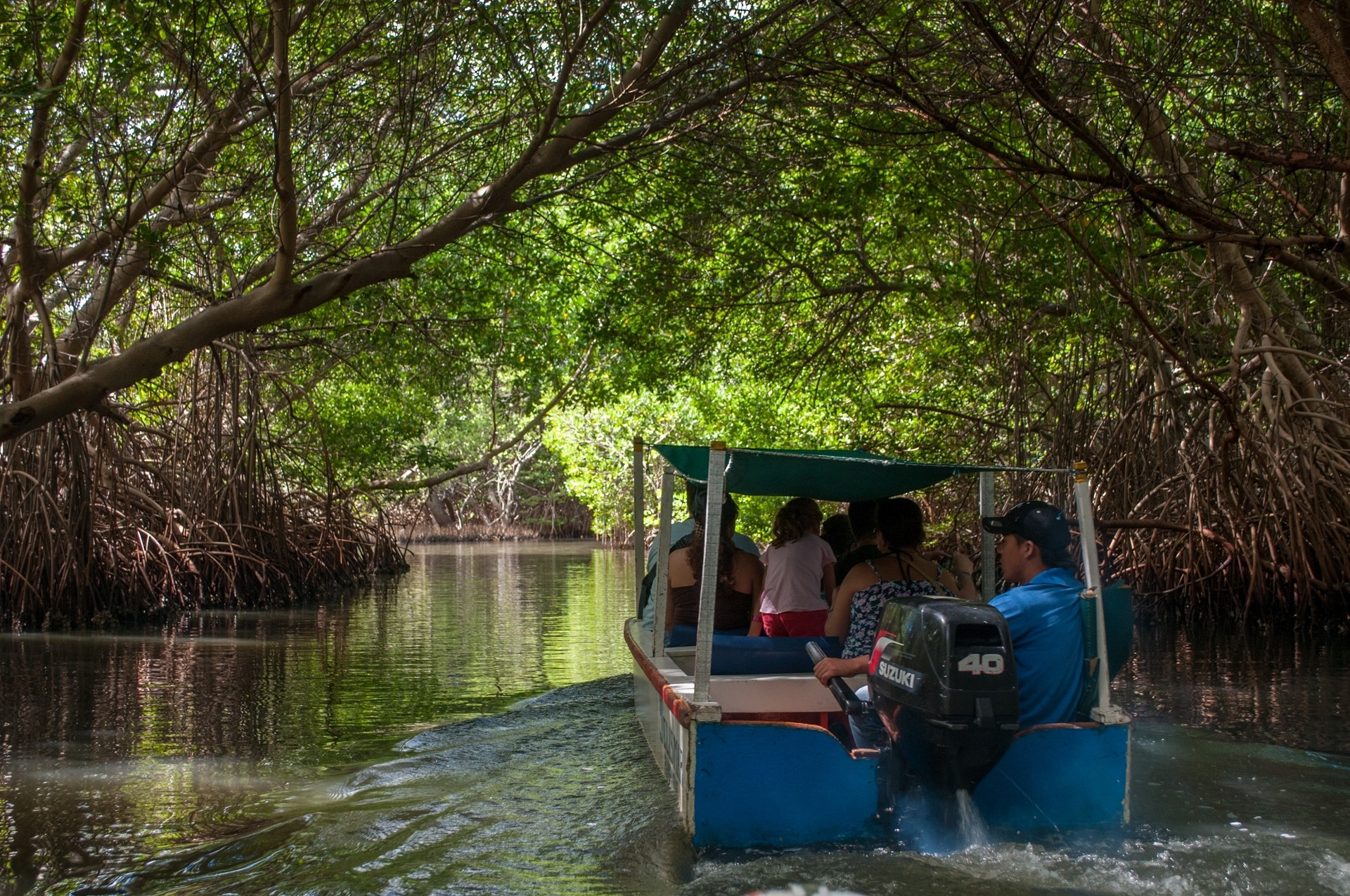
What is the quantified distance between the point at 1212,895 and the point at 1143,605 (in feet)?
26.6

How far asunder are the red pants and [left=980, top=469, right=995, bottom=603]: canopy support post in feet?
2.47

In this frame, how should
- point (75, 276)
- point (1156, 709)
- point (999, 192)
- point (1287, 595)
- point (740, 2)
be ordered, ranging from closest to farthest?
point (1156, 709), point (740, 2), point (999, 192), point (1287, 595), point (75, 276)

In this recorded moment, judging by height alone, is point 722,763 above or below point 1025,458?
below

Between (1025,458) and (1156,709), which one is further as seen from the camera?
(1025,458)

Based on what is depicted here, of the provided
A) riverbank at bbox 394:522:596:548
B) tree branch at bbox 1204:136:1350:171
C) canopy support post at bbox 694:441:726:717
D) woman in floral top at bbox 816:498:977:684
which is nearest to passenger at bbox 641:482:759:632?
woman in floral top at bbox 816:498:977:684

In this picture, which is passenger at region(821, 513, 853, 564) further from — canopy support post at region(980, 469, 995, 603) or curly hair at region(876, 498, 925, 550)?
curly hair at region(876, 498, 925, 550)

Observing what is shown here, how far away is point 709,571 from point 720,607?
252cm

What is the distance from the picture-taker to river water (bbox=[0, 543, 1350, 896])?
3.96 m

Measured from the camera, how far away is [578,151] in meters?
7.54

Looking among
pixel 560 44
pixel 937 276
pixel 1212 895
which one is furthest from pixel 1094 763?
pixel 937 276

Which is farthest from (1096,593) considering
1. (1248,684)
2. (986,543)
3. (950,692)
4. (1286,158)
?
(1248,684)

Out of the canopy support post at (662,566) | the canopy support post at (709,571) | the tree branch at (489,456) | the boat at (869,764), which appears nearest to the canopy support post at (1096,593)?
the boat at (869,764)

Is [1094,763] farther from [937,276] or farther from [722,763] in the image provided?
[937,276]

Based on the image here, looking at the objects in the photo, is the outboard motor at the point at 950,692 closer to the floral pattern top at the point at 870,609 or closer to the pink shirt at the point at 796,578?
the floral pattern top at the point at 870,609
